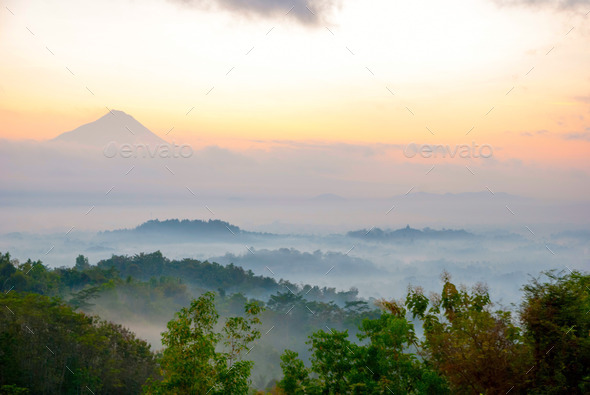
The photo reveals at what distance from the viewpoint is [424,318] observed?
1164cm

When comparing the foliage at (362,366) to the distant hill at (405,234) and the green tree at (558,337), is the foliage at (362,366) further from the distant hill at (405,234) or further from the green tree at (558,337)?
the distant hill at (405,234)

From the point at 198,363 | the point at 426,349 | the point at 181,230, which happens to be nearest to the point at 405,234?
the point at 181,230

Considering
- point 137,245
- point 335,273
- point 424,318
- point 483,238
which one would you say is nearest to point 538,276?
point 424,318

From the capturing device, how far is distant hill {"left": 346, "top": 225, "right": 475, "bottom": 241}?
111 m

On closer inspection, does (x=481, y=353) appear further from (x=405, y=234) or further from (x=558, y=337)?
(x=405, y=234)

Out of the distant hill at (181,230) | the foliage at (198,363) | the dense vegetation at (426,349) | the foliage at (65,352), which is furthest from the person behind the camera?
the distant hill at (181,230)

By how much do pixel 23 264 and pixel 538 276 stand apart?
54.2 m

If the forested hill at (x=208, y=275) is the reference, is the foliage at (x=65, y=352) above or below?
below

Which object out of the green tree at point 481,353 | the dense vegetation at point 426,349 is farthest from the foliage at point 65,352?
the green tree at point 481,353

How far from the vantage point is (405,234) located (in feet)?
365

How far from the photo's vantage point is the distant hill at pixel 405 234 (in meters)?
111

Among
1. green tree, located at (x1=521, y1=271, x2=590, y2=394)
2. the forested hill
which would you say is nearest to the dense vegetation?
green tree, located at (x1=521, y1=271, x2=590, y2=394)

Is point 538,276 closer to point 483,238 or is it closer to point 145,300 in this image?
point 145,300

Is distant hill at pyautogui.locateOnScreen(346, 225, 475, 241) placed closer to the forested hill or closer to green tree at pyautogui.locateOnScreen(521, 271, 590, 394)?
the forested hill
